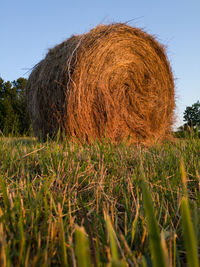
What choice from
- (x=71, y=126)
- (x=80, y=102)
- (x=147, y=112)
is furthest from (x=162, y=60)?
(x=71, y=126)

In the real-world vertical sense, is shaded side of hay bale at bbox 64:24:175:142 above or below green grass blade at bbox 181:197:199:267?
above

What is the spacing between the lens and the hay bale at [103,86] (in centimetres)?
326

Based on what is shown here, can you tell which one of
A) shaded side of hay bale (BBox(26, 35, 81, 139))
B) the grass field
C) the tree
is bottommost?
the grass field

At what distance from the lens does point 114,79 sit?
394cm

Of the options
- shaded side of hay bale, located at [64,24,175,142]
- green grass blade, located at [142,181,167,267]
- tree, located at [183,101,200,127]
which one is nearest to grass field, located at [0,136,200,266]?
green grass blade, located at [142,181,167,267]

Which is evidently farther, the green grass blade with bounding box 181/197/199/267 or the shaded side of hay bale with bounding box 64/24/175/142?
the shaded side of hay bale with bounding box 64/24/175/142

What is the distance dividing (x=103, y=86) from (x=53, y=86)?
0.74 metres

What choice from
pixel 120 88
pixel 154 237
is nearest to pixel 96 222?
pixel 154 237

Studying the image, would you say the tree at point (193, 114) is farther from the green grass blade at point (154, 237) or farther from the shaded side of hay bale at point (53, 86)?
the green grass blade at point (154, 237)

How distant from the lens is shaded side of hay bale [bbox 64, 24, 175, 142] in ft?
10.9

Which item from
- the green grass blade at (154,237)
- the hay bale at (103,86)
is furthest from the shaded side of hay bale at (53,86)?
the green grass blade at (154,237)

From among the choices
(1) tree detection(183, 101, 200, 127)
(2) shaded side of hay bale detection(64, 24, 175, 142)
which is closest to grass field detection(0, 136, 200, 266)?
(1) tree detection(183, 101, 200, 127)

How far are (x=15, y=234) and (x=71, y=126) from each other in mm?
2550

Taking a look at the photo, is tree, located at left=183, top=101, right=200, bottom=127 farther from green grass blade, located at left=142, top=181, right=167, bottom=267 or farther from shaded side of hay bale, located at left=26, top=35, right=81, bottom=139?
green grass blade, located at left=142, top=181, right=167, bottom=267
